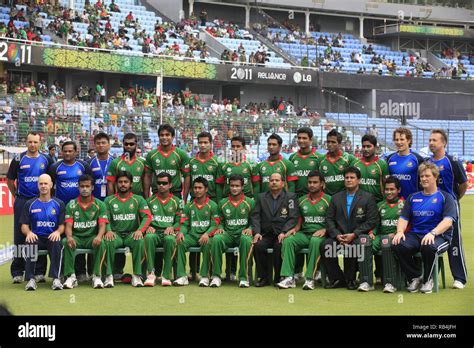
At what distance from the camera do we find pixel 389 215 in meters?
10.7

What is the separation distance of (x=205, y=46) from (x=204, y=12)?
431 centimetres

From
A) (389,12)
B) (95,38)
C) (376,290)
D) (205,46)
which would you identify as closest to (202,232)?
(376,290)

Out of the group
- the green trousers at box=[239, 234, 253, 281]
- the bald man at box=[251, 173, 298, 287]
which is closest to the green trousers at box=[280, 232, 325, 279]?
the bald man at box=[251, 173, 298, 287]

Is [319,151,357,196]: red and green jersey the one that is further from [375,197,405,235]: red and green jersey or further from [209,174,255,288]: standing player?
[209,174,255,288]: standing player

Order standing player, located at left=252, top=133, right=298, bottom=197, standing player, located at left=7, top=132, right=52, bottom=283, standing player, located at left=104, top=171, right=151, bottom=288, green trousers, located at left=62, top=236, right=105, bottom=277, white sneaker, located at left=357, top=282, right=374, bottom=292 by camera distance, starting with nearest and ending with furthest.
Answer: white sneaker, located at left=357, top=282, right=374, bottom=292 → green trousers, located at left=62, top=236, right=105, bottom=277 → standing player, located at left=104, top=171, right=151, bottom=288 → standing player, located at left=7, top=132, right=52, bottom=283 → standing player, located at left=252, top=133, right=298, bottom=197

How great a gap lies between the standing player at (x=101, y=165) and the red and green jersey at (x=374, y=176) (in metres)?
3.50

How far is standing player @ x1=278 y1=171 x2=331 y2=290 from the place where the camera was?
1046 centimetres

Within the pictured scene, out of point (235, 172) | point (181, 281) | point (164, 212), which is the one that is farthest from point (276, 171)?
point (181, 281)

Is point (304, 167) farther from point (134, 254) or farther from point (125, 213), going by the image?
Result: point (134, 254)

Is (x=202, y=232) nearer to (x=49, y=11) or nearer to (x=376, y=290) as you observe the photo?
(x=376, y=290)

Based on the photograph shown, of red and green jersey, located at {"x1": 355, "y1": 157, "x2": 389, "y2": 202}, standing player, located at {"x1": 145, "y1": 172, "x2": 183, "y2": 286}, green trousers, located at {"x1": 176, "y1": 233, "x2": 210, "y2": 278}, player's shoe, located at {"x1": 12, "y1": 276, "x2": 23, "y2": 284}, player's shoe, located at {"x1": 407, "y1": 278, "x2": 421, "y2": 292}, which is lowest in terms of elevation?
player's shoe, located at {"x1": 12, "y1": 276, "x2": 23, "y2": 284}

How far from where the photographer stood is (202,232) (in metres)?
11.1

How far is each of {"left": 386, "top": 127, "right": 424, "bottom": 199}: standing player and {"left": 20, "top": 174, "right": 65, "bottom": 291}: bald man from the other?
437cm

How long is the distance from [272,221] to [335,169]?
46.8 inches
